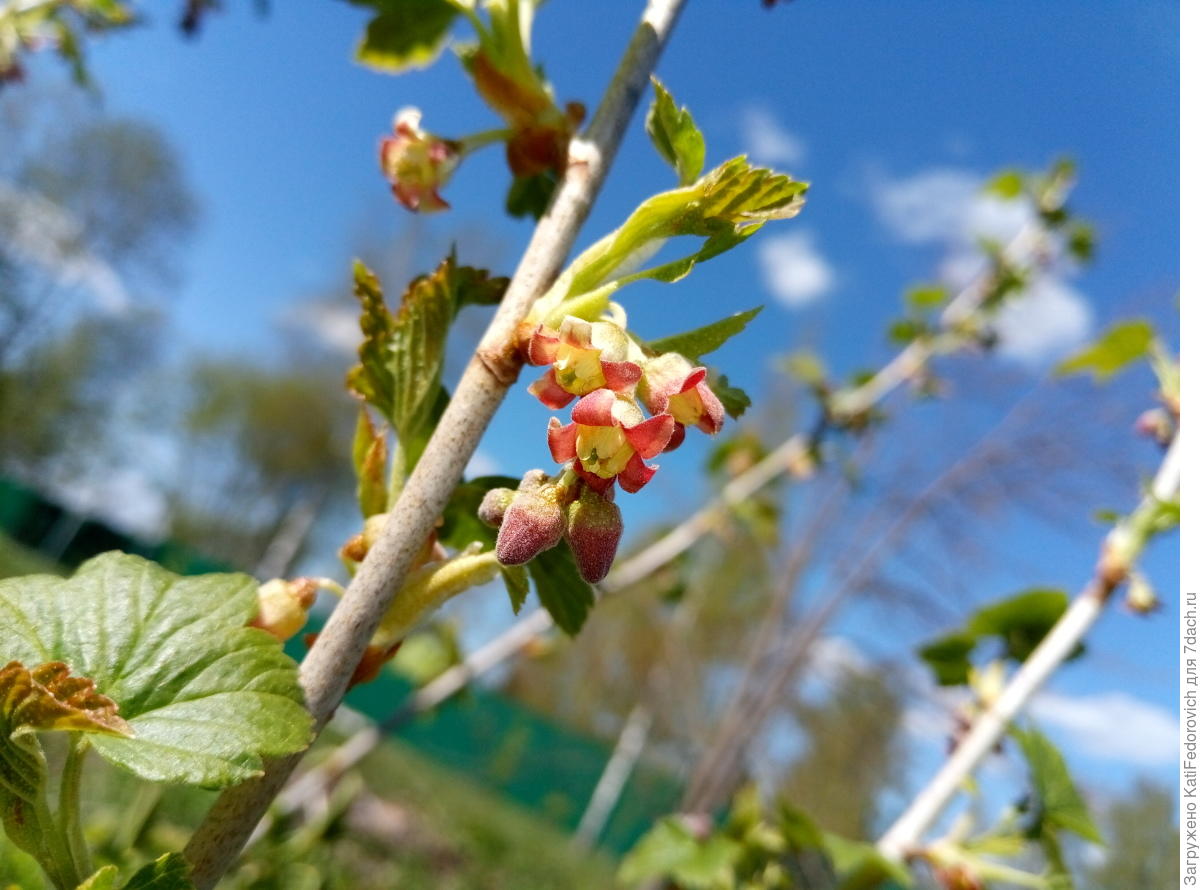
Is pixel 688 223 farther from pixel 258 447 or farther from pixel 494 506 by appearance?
pixel 258 447

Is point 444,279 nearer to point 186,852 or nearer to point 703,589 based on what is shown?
point 186,852

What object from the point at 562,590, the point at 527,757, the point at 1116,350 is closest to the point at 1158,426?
the point at 1116,350

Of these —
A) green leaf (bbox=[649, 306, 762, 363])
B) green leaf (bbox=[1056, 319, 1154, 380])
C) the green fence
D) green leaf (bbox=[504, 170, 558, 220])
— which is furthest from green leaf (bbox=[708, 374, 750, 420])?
the green fence

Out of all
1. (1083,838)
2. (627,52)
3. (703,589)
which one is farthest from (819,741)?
(627,52)

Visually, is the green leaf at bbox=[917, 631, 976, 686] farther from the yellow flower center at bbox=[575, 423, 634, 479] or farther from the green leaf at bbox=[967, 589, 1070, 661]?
the yellow flower center at bbox=[575, 423, 634, 479]

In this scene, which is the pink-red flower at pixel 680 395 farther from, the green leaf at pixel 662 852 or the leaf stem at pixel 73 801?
the green leaf at pixel 662 852

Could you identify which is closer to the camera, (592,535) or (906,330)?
(592,535)
